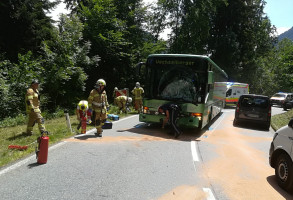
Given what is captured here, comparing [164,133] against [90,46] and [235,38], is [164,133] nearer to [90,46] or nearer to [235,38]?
[90,46]

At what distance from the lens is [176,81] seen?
9898 millimetres

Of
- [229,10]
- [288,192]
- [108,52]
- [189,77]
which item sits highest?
[229,10]

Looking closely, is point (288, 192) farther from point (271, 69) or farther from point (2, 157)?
point (271, 69)

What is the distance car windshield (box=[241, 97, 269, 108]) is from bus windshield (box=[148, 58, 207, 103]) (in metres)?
5.71

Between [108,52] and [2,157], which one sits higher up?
[108,52]

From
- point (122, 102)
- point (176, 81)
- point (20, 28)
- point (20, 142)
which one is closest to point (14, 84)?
point (122, 102)

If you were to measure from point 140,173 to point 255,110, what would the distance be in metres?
10.6

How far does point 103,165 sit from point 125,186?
4.00ft

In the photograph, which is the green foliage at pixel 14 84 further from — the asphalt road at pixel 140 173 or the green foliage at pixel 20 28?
the asphalt road at pixel 140 173

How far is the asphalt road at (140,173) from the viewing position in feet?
13.8

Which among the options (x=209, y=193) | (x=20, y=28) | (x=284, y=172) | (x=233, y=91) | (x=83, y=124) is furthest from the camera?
(x=233, y=91)

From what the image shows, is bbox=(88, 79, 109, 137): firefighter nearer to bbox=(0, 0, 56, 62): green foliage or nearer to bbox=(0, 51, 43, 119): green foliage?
bbox=(0, 51, 43, 119): green foliage

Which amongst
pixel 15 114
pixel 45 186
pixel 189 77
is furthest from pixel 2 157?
pixel 15 114

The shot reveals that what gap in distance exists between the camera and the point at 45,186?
4.28 meters
